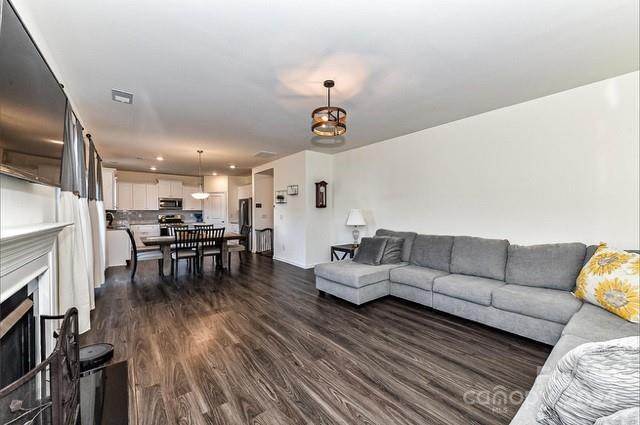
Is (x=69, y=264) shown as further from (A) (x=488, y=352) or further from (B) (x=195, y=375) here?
(A) (x=488, y=352)

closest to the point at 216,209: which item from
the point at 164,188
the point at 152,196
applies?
the point at 164,188

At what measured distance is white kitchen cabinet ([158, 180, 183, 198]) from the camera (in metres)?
8.12

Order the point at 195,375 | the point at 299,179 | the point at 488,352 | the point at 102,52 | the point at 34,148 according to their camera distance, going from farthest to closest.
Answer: the point at 299,179
the point at 488,352
the point at 102,52
the point at 195,375
the point at 34,148

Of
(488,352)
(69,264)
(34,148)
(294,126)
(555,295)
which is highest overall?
(294,126)

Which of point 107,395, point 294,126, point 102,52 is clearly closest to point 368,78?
point 294,126

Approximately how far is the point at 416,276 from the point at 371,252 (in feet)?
2.36

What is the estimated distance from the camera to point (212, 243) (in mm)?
5434

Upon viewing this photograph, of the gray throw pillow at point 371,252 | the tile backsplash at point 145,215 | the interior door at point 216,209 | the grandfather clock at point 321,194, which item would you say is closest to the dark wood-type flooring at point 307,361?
the gray throw pillow at point 371,252

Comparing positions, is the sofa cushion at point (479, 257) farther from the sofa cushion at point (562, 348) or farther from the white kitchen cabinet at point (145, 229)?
the white kitchen cabinet at point (145, 229)

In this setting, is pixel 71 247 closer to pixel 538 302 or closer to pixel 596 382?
pixel 596 382

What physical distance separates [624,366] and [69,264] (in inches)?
140

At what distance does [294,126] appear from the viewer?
3.94 metres

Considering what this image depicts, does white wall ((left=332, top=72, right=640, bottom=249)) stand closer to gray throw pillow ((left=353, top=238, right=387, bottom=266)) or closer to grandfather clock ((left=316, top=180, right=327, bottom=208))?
gray throw pillow ((left=353, top=238, right=387, bottom=266))

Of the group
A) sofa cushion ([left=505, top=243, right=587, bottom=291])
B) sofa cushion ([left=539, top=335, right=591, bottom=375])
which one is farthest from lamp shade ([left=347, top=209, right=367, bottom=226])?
sofa cushion ([left=539, top=335, right=591, bottom=375])
